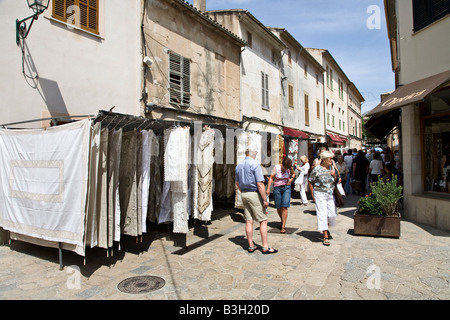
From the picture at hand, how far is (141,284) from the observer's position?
→ 421cm

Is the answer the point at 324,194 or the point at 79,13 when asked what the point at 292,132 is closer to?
the point at 324,194

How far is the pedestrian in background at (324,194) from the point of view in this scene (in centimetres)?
583

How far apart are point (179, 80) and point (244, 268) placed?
7363mm

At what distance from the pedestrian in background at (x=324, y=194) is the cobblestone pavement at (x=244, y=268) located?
1.36 feet

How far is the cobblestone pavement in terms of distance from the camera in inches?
153

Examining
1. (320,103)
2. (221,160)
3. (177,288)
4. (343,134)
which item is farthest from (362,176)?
(343,134)

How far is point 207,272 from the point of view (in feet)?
15.1

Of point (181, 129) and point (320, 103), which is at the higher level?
point (320, 103)

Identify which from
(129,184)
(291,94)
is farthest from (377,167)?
(291,94)

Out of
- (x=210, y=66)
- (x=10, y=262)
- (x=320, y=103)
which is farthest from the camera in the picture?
(x=320, y=103)

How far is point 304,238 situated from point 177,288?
10.4 feet

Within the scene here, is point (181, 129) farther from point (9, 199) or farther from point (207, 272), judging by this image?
point (9, 199)

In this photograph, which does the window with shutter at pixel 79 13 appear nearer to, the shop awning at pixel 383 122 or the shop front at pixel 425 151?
the shop front at pixel 425 151
